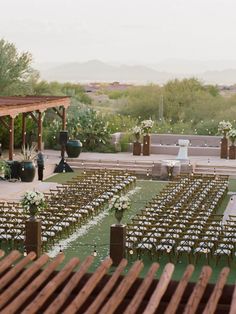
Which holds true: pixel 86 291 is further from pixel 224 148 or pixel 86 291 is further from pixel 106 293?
pixel 224 148

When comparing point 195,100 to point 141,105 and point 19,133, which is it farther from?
point 19,133

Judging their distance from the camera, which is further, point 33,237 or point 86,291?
point 33,237

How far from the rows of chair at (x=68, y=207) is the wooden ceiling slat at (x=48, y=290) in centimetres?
1263

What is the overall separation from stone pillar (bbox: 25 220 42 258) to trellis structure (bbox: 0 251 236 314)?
38.1 feet

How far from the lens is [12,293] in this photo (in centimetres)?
577

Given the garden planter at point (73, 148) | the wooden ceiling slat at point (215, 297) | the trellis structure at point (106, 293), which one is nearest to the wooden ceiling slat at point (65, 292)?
the trellis structure at point (106, 293)

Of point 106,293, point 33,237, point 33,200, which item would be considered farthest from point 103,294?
point 33,200

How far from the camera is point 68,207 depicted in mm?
22422

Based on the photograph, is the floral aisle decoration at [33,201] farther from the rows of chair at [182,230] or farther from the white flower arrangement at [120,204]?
the rows of chair at [182,230]

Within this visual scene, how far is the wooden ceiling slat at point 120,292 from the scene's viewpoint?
17.5 ft

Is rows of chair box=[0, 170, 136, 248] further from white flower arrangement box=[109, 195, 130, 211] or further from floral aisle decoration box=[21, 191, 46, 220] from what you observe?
white flower arrangement box=[109, 195, 130, 211]

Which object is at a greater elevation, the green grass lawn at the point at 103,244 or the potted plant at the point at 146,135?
the potted plant at the point at 146,135

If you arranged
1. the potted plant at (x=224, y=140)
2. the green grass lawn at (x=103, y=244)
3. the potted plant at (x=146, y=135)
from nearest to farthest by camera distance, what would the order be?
the green grass lawn at (x=103, y=244) → the potted plant at (x=224, y=140) → the potted plant at (x=146, y=135)

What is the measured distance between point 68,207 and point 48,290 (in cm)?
1669
